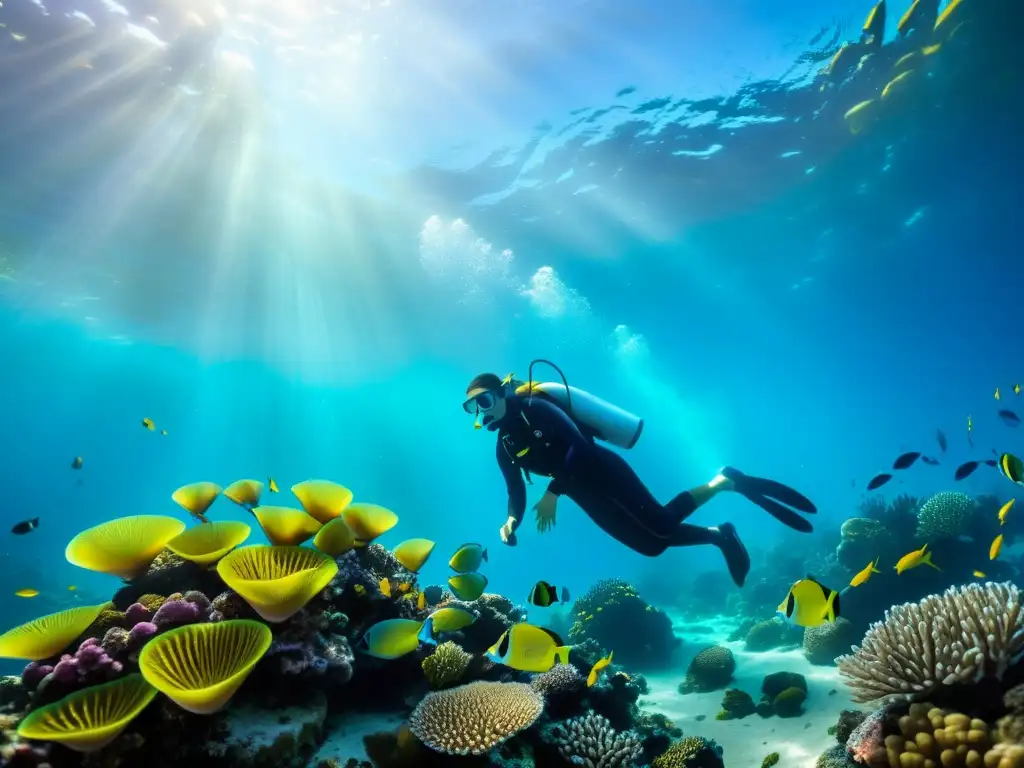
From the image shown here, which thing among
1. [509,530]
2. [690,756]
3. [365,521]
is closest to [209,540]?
[365,521]

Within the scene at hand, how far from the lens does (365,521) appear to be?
4316 millimetres

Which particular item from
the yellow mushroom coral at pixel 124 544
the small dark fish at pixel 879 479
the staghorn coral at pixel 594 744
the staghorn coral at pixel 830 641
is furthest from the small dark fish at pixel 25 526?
the small dark fish at pixel 879 479

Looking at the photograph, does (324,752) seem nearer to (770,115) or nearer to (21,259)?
(770,115)

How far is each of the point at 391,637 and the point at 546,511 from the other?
2770 mm

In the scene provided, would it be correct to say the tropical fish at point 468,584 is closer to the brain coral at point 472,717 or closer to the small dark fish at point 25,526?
the brain coral at point 472,717

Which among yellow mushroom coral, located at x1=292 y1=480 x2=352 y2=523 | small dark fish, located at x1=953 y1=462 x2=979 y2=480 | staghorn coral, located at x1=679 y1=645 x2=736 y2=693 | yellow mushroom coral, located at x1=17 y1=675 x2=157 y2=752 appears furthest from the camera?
staghorn coral, located at x1=679 y1=645 x2=736 y2=693

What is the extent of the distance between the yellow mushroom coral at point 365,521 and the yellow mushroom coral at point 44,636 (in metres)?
1.72

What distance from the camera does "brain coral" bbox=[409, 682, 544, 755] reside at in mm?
3174

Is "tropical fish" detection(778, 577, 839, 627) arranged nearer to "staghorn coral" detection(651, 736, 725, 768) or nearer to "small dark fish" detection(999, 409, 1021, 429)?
"staghorn coral" detection(651, 736, 725, 768)

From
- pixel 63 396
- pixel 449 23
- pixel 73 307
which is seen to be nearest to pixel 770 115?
pixel 449 23

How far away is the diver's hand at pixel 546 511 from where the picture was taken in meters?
5.89

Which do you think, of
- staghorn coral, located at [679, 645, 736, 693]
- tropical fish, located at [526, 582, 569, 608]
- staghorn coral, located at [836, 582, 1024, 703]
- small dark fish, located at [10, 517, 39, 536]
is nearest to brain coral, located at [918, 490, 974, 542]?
staghorn coral, located at [679, 645, 736, 693]

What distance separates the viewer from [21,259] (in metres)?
21.6

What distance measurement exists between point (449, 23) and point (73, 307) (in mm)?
26667
